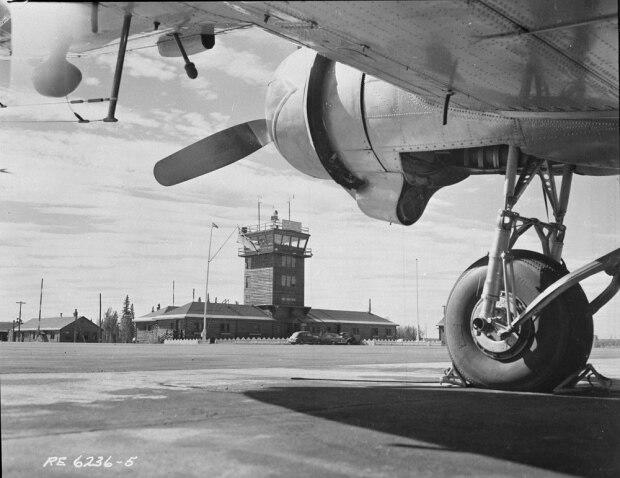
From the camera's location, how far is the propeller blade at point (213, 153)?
8.64m

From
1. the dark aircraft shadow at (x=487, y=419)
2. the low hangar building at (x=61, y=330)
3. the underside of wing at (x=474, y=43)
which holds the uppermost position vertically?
the underside of wing at (x=474, y=43)

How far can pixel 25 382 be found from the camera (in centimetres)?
718

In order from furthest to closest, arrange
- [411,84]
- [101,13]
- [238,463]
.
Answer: [411,84] < [101,13] < [238,463]

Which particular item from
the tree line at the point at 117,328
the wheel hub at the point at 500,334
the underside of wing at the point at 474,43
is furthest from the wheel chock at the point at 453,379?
the tree line at the point at 117,328

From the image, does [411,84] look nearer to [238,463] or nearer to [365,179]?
[365,179]

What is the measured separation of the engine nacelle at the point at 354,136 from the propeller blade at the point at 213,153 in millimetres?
507

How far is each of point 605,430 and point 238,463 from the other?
2598mm

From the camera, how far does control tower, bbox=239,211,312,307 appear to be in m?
89.6

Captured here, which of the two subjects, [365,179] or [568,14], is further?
[365,179]

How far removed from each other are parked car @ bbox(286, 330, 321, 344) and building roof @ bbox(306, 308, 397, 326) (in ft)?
70.4

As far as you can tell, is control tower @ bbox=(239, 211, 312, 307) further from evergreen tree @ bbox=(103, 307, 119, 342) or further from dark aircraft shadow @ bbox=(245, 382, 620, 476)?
dark aircraft shadow @ bbox=(245, 382, 620, 476)

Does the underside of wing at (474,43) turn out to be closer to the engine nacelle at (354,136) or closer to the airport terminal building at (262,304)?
the engine nacelle at (354,136)

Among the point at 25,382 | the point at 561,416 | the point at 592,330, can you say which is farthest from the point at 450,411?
the point at 25,382

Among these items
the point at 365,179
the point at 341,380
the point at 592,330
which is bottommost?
the point at 341,380
